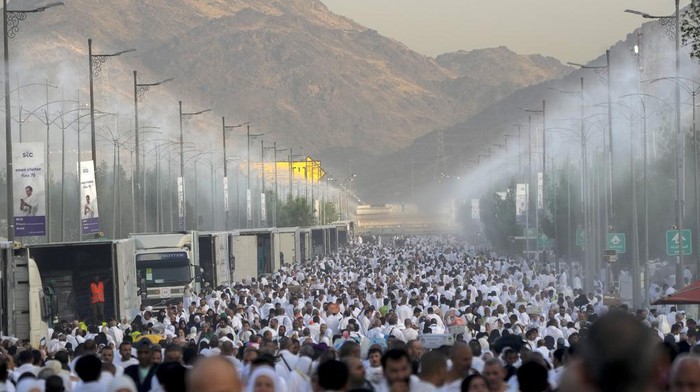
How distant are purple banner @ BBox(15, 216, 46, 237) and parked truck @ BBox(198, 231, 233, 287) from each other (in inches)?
512

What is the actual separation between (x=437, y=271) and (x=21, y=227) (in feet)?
77.9

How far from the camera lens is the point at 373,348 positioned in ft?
46.6

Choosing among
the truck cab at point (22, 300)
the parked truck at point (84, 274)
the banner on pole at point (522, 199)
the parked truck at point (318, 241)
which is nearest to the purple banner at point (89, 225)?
the parked truck at point (84, 274)

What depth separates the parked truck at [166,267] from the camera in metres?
44.0

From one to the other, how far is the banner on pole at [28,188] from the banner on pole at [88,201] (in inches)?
383

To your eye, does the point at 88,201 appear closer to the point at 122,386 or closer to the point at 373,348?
the point at 373,348

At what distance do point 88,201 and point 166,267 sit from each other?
294 centimetres

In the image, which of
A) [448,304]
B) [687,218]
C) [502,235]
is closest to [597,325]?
[448,304]

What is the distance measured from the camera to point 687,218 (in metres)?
62.2

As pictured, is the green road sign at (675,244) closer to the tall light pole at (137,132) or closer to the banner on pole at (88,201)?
the banner on pole at (88,201)

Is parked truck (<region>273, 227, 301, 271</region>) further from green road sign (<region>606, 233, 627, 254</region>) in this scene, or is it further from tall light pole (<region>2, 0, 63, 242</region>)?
tall light pole (<region>2, 0, 63, 242</region>)

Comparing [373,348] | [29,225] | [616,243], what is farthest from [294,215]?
[373,348]

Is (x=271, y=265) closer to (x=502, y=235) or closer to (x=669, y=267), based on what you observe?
(x=669, y=267)

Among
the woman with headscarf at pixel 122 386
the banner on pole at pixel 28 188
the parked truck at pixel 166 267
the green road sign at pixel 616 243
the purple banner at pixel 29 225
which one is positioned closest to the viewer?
the woman with headscarf at pixel 122 386
